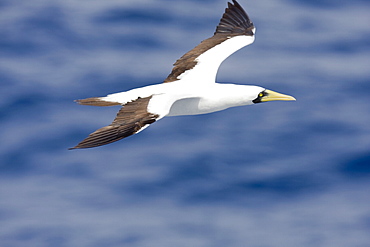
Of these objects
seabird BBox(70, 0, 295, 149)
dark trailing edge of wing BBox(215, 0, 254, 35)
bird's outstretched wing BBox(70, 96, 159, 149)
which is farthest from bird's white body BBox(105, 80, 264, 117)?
dark trailing edge of wing BBox(215, 0, 254, 35)

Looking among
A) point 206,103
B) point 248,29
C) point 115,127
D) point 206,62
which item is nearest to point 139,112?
point 115,127

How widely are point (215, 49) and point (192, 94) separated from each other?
95.3 inches

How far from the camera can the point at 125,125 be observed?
1240 cm

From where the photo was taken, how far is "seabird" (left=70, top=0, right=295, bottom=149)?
12492 mm

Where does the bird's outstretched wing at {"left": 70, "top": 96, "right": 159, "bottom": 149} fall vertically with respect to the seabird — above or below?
below

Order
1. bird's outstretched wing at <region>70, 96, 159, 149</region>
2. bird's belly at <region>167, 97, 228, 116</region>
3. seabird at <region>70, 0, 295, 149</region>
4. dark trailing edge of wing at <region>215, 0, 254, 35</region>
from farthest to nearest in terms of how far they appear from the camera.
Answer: dark trailing edge of wing at <region>215, 0, 254, 35</region> < bird's belly at <region>167, 97, 228, 116</region> < seabird at <region>70, 0, 295, 149</region> < bird's outstretched wing at <region>70, 96, 159, 149</region>

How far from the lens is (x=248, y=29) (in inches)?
687

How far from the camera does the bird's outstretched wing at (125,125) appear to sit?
39.0 ft

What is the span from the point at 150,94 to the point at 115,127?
175 cm

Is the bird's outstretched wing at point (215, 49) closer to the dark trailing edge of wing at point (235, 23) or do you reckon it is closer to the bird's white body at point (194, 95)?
the dark trailing edge of wing at point (235, 23)

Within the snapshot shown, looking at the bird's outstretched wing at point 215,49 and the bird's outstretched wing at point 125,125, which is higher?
the bird's outstretched wing at point 215,49

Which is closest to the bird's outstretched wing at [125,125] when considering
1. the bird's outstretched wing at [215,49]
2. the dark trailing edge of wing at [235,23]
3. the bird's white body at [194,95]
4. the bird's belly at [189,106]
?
the bird's white body at [194,95]

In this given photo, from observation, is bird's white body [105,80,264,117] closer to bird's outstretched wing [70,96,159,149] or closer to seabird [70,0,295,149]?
seabird [70,0,295,149]

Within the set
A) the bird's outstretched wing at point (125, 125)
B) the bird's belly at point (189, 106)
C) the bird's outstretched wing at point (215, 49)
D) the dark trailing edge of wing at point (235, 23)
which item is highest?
the dark trailing edge of wing at point (235, 23)
